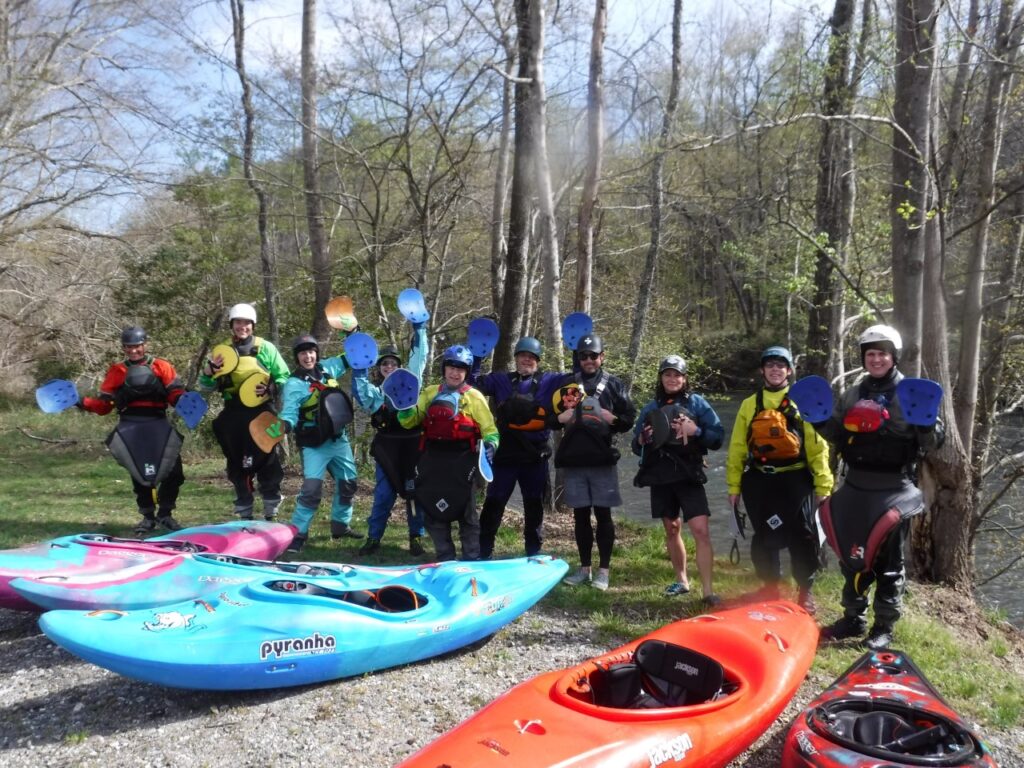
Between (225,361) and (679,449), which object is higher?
(225,361)

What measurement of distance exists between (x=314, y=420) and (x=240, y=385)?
819mm

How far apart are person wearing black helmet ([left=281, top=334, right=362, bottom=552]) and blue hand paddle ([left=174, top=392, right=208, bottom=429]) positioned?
3.61ft

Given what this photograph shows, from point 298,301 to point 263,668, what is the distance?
8938mm

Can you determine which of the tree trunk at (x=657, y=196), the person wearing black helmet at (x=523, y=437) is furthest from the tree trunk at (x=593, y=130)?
the person wearing black helmet at (x=523, y=437)

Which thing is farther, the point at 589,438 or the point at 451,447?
the point at 451,447

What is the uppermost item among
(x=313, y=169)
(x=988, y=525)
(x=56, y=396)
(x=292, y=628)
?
(x=313, y=169)

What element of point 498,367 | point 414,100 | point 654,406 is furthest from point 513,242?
point 654,406

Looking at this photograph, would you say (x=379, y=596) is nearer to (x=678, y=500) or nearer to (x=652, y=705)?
A: (x=652, y=705)

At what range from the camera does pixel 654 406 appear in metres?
4.87

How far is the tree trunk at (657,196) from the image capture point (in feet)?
28.0

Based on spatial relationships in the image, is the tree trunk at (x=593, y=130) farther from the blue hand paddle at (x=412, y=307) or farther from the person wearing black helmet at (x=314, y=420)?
the person wearing black helmet at (x=314, y=420)

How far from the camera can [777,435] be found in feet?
14.7

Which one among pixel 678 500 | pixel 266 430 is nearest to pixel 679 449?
pixel 678 500

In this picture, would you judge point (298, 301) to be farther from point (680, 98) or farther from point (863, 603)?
point (863, 603)
